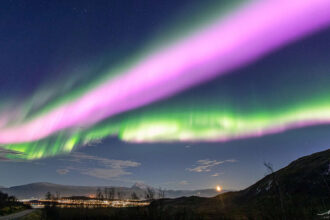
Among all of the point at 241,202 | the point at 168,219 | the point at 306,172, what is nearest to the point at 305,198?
the point at 306,172

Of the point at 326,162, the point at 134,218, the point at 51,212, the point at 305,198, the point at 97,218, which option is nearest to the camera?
the point at 134,218

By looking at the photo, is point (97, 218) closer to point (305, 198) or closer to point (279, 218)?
point (279, 218)

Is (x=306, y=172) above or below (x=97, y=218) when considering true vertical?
above

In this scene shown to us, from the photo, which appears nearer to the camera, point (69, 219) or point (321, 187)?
point (69, 219)

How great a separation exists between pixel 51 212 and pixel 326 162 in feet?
464

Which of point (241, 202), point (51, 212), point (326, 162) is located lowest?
point (241, 202)

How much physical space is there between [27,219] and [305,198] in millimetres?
113062

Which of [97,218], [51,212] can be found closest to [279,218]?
[97,218]

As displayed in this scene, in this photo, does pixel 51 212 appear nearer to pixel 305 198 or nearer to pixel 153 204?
pixel 153 204

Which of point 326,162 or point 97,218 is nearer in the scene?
point 97,218

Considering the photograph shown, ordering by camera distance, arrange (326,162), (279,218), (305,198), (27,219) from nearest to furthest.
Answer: (279,218), (27,219), (305,198), (326,162)

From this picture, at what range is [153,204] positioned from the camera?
64.3 meters

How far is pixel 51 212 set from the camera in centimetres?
9175

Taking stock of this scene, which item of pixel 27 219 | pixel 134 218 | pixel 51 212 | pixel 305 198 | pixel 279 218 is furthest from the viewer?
pixel 305 198
